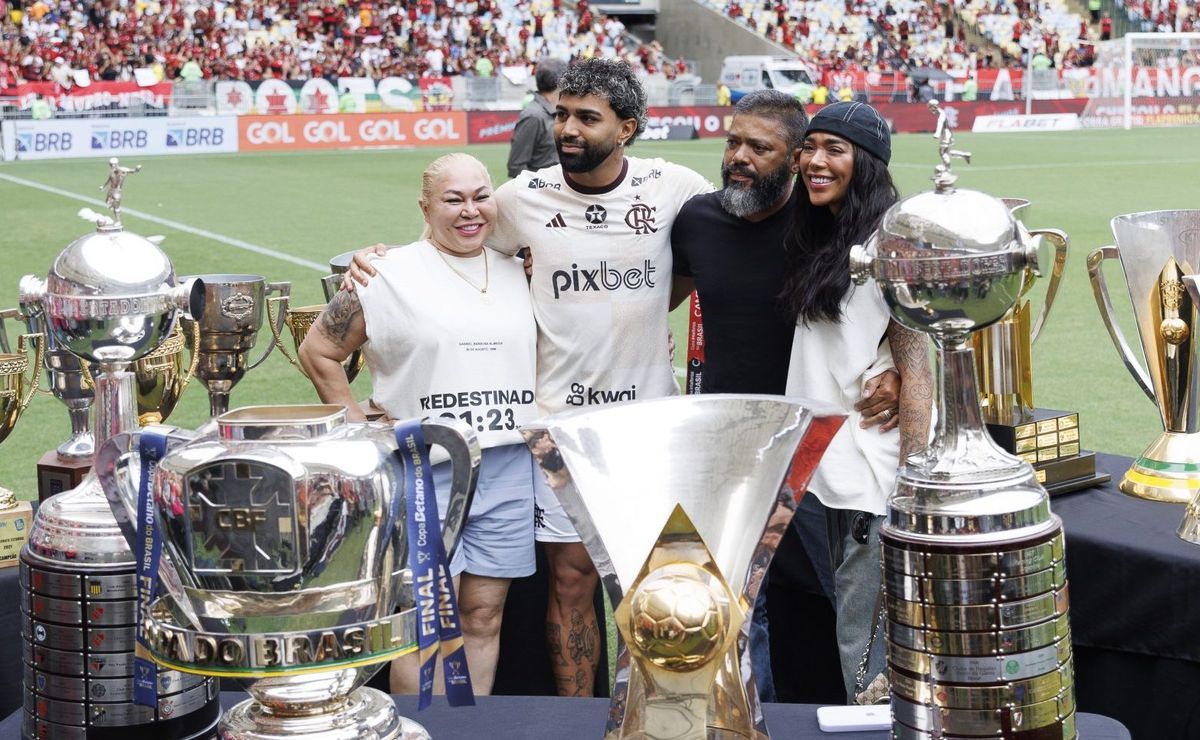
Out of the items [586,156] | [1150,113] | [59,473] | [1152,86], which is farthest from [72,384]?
[1152,86]

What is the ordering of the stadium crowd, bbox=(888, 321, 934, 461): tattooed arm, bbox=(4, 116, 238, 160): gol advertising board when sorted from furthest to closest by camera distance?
the stadium crowd → bbox=(4, 116, 238, 160): gol advertising board → bbox=(888, 321, 934, 461): tattooed arm

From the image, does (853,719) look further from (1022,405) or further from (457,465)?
(1022,405)

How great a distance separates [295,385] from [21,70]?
21814 mm

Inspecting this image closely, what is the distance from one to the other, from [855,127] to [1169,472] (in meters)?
0.99

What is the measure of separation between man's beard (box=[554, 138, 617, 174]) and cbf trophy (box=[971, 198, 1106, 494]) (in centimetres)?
93

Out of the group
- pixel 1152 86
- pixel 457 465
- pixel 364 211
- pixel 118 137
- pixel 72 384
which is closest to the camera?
pixel 457 465

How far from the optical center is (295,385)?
25.4ft

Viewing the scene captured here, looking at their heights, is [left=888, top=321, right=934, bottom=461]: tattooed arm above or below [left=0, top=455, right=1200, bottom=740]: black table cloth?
above

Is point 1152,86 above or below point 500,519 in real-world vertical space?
above

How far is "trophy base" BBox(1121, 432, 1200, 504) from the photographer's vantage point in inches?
117

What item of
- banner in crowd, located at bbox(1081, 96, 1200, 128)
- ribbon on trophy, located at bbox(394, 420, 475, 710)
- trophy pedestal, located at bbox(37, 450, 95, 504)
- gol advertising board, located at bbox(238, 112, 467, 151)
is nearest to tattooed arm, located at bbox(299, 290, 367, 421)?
trophy pedestal, located at bbox(37, 450, 95, 504)

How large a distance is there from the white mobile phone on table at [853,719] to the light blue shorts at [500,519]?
1501 mm

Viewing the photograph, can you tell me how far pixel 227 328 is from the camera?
11.4 ft

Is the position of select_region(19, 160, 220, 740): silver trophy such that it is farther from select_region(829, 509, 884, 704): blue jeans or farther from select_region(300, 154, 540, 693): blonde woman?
select_region(829, 509, 884, 704): blue jeans
